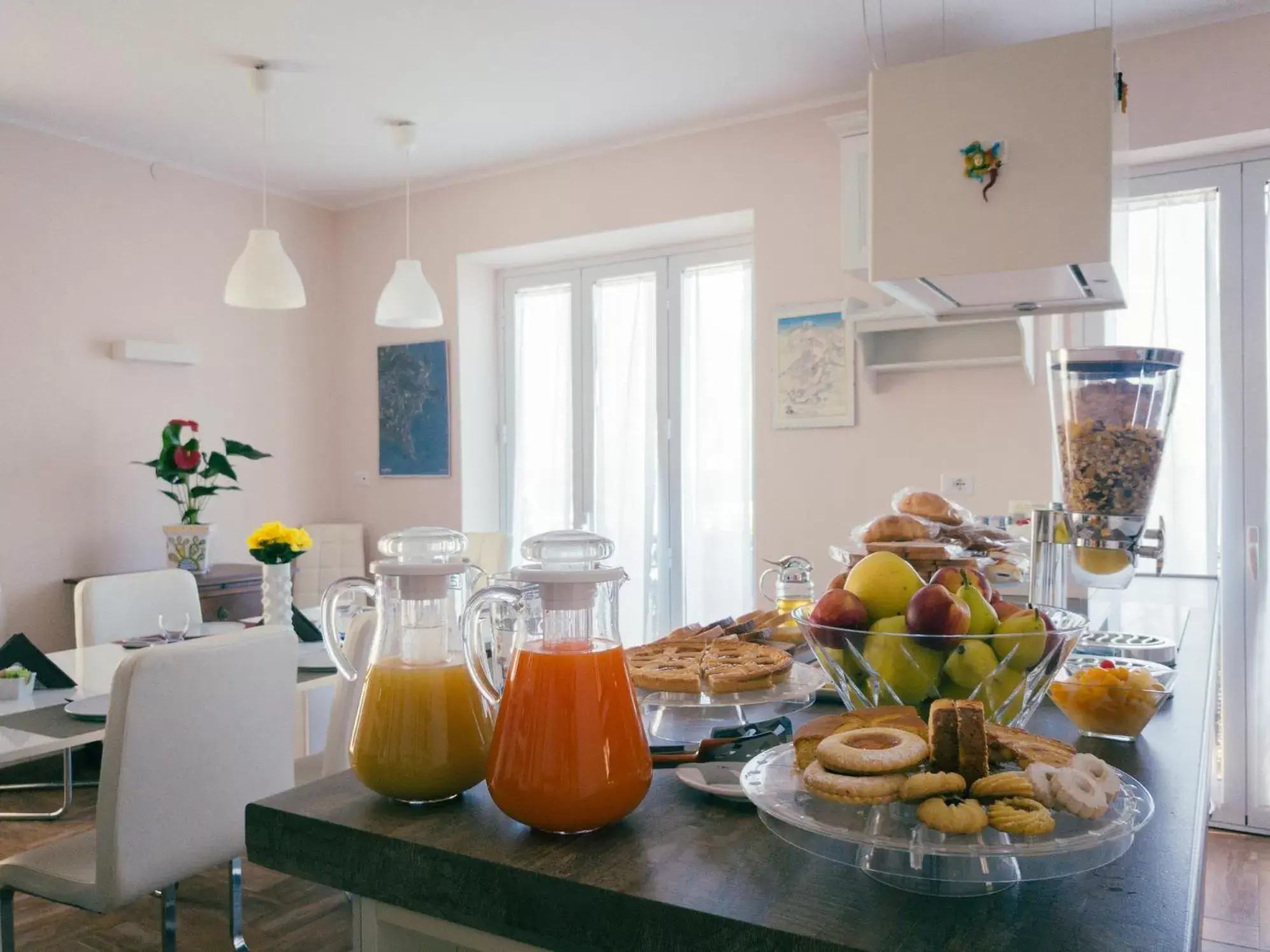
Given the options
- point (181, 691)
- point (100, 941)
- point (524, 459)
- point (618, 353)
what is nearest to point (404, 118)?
point (618, 353)

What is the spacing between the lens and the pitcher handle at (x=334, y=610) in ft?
2.94

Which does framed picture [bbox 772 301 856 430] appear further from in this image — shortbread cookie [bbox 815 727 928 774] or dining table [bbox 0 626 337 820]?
shortbread cookie [bbox 815 727 928 774]

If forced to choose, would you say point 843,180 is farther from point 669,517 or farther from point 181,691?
point 181,691

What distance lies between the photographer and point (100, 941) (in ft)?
8.05

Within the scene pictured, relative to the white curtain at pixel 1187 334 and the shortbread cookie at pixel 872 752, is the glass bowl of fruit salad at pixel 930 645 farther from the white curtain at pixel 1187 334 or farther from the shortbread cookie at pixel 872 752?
the white curtain at pixel 1187 334

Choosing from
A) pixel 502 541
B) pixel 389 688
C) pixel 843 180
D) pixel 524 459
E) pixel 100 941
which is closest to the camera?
pixel 389 688

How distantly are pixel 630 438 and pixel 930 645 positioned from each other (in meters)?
3.78

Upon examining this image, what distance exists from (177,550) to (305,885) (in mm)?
1840

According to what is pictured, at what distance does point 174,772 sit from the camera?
6.27 feet

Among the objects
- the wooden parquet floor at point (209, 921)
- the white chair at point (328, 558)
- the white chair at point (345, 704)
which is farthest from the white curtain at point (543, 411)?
the white chair at point (345, 704)

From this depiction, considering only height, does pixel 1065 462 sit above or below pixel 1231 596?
above

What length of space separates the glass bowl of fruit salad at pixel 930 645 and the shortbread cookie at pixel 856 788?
9.5 inches

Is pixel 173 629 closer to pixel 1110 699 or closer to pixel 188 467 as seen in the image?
pixel 188 467

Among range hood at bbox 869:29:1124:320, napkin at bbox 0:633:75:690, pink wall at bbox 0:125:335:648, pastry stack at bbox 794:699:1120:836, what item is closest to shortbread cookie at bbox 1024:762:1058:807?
pastry stack at bbox 794:699:1120:836
